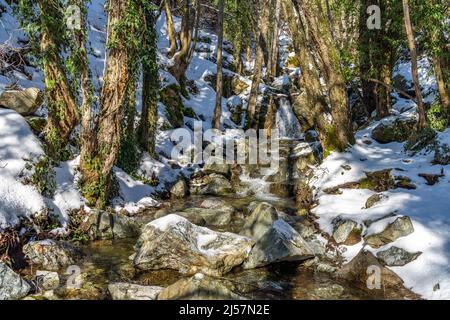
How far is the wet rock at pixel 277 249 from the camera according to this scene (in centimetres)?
764

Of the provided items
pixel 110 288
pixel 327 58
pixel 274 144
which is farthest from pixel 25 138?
pixel 274 144

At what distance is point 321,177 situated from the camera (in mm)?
11688

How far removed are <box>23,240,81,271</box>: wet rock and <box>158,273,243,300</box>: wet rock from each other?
2.83 metres

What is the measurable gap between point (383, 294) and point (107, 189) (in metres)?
7.81

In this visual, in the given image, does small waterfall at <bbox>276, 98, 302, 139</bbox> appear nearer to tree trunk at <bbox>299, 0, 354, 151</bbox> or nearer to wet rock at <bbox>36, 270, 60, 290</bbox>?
tree trunk at <bbox>299, 0, 354, 151</bbox>

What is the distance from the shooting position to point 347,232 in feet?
28.3

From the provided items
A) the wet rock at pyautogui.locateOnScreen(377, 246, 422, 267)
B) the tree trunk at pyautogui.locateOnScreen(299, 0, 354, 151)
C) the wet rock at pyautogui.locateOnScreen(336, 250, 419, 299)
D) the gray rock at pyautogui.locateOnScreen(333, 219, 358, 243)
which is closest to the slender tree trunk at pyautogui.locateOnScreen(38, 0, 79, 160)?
the gray rock at pyautogui.locateOnScreen(333, 219, 358, 243)

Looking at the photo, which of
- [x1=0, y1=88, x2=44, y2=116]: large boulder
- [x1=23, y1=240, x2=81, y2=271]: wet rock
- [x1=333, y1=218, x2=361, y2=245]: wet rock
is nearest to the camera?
[x1=23, y1=240, x2=81, y2=271]: wet rock

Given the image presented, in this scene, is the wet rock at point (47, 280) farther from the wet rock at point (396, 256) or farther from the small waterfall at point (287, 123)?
the small waterfall at point (287, 123)

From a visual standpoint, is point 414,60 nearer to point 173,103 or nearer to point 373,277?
point 373,277

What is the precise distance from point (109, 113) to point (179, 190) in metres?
4.44

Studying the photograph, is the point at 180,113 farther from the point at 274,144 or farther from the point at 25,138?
the point at 25,138

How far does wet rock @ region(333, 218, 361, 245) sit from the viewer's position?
8.45m

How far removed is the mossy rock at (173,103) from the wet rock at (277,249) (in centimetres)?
1232
